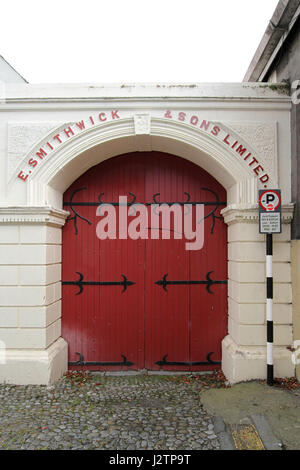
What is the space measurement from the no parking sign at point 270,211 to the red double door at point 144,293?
0.91 metres

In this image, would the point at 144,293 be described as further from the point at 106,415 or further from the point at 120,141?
the point at 120,141

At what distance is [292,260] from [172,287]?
1.76 metres

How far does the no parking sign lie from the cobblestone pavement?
232 centimetres

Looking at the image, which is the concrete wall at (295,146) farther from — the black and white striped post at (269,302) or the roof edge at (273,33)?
the black and white striped post at (269,302)

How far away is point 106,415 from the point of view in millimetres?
3502

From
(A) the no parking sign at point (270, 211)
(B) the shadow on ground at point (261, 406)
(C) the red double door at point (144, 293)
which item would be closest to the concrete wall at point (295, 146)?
(A) the no parking sign at point (270, 211)

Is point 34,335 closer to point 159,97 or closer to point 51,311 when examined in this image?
point 51,311

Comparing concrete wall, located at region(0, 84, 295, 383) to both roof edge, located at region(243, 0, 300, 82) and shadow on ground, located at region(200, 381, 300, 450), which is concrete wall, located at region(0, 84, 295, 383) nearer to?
shadow on ground, located at region(200, 381, 300, 450)

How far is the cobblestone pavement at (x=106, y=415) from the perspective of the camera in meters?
3.02

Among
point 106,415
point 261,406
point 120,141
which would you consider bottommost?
point 106,415

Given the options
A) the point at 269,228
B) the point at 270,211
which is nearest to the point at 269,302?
the point at 269,228

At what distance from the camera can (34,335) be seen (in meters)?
4.27

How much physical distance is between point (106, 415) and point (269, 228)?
9.67ft

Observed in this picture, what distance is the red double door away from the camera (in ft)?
15.9
